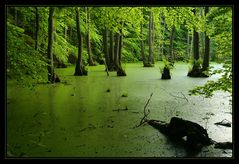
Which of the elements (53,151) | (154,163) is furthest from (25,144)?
(154,163)

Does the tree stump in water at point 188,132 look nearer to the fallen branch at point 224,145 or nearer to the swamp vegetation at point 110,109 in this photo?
the swamp vegetation at point 110,109

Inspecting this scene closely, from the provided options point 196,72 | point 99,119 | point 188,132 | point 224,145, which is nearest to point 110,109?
point 99,119

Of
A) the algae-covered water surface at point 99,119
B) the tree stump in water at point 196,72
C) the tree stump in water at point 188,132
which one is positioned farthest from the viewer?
the tree stump in water at point 196,72

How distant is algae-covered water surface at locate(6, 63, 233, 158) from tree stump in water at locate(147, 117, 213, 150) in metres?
0.12

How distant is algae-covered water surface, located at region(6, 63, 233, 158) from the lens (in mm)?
4102

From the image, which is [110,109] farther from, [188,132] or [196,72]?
[196,72]

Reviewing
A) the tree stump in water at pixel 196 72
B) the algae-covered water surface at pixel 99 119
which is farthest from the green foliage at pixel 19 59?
the tree stump in water at pixel 196 72

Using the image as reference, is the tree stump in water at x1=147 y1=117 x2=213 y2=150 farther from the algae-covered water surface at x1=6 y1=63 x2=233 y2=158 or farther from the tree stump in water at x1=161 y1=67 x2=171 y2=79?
the tree stump in water at x1=161 y1=67 x2=171 y2=79

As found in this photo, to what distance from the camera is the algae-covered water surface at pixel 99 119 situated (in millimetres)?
4102

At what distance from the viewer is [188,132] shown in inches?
177

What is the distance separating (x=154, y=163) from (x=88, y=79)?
7.53 meters

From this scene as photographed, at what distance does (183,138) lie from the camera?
4.66 meters

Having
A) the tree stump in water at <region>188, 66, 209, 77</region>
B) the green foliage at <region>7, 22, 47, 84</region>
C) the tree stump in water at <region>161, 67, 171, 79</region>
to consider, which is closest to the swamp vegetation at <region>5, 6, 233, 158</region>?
the green foliage at <region>7, 22, 47, 84</region>

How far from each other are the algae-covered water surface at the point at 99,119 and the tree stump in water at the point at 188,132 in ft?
0.40
